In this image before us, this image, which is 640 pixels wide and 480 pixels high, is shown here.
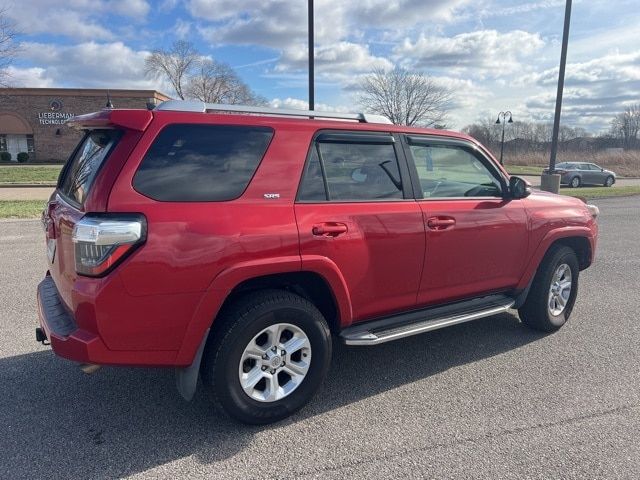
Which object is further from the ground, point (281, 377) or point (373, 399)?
point (281, 377)

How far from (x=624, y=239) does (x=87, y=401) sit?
10.2 m

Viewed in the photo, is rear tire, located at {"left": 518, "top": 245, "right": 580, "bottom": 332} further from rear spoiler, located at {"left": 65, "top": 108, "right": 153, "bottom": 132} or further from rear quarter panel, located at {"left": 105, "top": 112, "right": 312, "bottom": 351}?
rear spoiler, located at {"left": 65, "top": 108, "right": 153, "bottom": 132}

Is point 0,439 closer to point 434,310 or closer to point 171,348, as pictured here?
point 171,348

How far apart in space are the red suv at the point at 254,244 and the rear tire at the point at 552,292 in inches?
27.9

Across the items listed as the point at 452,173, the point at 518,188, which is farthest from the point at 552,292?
the point at 452,173

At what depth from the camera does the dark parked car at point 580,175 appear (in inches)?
1130

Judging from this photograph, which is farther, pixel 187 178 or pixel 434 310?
pixel 434 310

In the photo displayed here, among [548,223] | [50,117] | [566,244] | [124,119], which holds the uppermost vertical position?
[50,117]

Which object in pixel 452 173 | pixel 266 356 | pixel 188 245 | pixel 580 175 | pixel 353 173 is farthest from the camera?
pixel 580 175

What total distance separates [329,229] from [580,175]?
1185 inches

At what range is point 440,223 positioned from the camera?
3.68 metres

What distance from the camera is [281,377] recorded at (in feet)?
10.4

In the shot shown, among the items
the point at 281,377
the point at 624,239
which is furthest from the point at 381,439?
the point at 624,239

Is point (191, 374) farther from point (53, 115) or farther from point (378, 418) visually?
point (53, 115)
